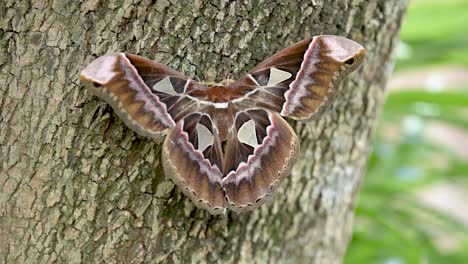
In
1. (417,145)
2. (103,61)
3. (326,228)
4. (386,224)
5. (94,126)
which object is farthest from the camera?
(417,145)

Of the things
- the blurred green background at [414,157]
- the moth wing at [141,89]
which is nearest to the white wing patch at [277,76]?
the moth wing at [141,89]

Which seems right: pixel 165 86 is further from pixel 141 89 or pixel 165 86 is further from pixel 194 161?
pixel 194 161

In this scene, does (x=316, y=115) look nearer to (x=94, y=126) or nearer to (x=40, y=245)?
(x=94, y=126)

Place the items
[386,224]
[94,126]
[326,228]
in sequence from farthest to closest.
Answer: [386,224]
[326,228]
[94,126]

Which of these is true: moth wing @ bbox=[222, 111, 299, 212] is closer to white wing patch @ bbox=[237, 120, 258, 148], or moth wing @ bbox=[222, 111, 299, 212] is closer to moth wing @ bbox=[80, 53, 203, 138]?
white wing patch @ bbox=[237, 120, 258, 148]

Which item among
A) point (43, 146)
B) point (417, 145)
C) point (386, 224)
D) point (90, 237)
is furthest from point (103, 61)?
point (417, 145)

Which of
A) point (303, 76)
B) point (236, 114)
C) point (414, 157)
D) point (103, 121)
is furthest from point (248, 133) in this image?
point (414, 157)

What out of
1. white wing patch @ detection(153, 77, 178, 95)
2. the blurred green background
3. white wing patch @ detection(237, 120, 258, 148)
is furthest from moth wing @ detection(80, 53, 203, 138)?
the blurred green background
